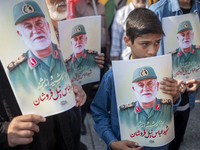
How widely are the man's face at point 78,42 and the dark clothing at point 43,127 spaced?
505 mm

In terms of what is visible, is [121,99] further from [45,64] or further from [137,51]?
[45,64]

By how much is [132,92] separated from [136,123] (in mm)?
164

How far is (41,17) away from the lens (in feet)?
2.72

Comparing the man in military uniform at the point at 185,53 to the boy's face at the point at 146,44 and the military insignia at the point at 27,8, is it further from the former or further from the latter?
the military insignia at the point at 27,8

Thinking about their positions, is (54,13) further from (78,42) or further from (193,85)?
(193,85)

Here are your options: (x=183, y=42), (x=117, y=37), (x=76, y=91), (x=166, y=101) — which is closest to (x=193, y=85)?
(x=183, y=42)

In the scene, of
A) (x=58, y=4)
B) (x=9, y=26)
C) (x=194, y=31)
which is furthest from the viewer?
(x=58, y=4)

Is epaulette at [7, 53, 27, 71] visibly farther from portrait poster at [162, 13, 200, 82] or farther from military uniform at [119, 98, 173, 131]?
portrait poster at [162, 13, 200, 82]

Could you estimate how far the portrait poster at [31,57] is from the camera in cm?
79

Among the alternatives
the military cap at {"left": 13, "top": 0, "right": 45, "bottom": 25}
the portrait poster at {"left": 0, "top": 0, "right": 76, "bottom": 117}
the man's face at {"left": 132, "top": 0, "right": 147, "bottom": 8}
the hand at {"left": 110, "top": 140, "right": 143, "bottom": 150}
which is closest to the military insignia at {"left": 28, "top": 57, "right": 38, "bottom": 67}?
the portrait poster at {"left": 0, "top": 0, "right": 76, "bottom": 117}

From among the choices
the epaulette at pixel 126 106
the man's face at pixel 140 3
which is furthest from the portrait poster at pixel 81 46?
the man's face at pixel 140 3

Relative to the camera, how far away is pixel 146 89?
1129 millimetres

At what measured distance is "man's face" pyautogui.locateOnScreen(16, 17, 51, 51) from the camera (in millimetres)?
801

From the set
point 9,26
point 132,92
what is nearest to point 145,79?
point 132,92
